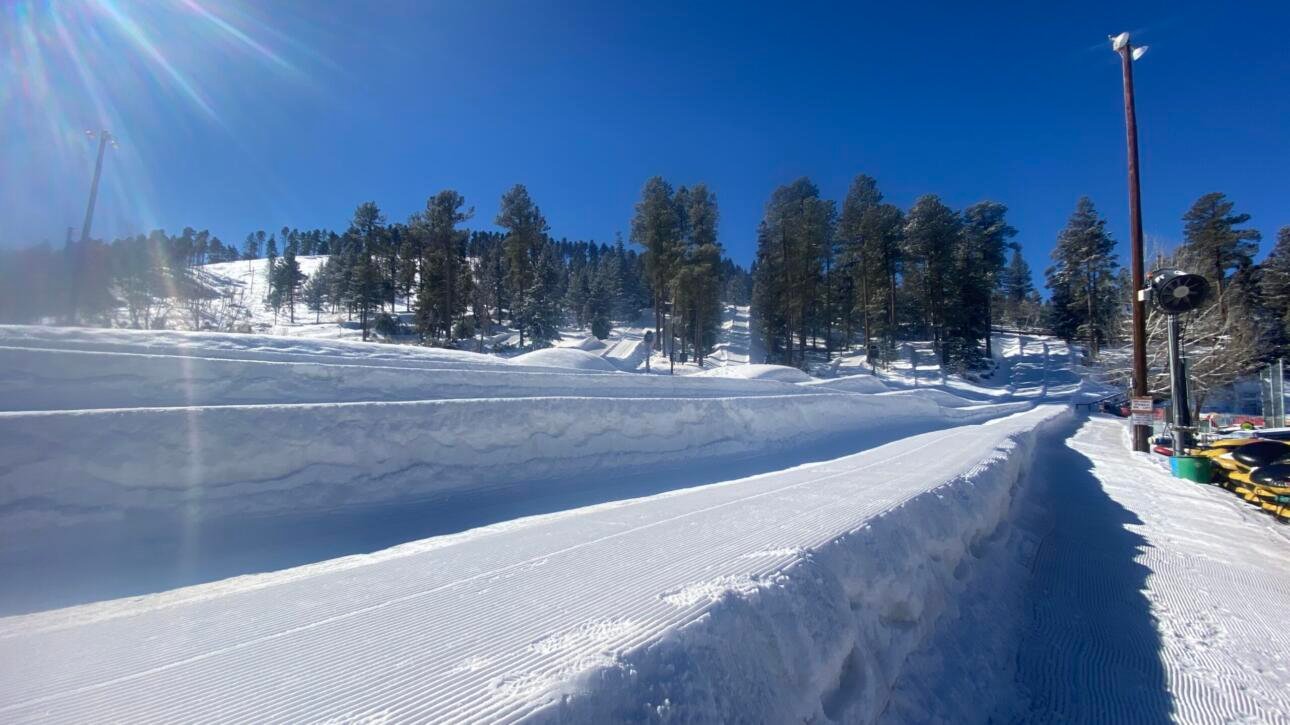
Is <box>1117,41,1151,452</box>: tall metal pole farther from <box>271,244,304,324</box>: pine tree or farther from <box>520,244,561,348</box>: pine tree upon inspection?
<box>271,244,304,324</box>: pine tree

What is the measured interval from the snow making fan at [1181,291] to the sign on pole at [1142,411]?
2.04 m

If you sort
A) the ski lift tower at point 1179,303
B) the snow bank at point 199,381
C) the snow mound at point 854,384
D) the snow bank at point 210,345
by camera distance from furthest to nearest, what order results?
the snow mound at point 854,384
the ski lift tower at point 1179,303
the snow bank at point 210,345
the snow bank at point 199,381

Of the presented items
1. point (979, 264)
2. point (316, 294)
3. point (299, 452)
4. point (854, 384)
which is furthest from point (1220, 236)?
point (316, 294)

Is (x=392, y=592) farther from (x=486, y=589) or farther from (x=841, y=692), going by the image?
(x=841, y=692)

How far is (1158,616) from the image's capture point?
12.5 ft

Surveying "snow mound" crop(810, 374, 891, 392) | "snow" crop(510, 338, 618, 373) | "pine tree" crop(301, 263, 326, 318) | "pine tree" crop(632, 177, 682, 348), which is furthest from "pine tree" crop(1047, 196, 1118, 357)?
"pine tree" crop(301, 263, 326, 318)

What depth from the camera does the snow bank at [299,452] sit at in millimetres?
3127

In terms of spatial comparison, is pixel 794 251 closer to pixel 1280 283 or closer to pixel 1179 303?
pixel 1179 303

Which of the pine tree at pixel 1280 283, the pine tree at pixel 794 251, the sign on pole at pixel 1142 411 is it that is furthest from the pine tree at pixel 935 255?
the sign on pole at pixel 1142 411

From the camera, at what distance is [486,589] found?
228 centimetres

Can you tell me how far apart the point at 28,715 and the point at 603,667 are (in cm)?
157

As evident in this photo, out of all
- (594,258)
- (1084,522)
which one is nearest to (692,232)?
(1084,522)

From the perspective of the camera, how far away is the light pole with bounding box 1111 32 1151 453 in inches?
478

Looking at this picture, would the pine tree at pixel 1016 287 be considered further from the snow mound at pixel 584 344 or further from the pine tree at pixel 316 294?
the pine tree at pixel 316 294
